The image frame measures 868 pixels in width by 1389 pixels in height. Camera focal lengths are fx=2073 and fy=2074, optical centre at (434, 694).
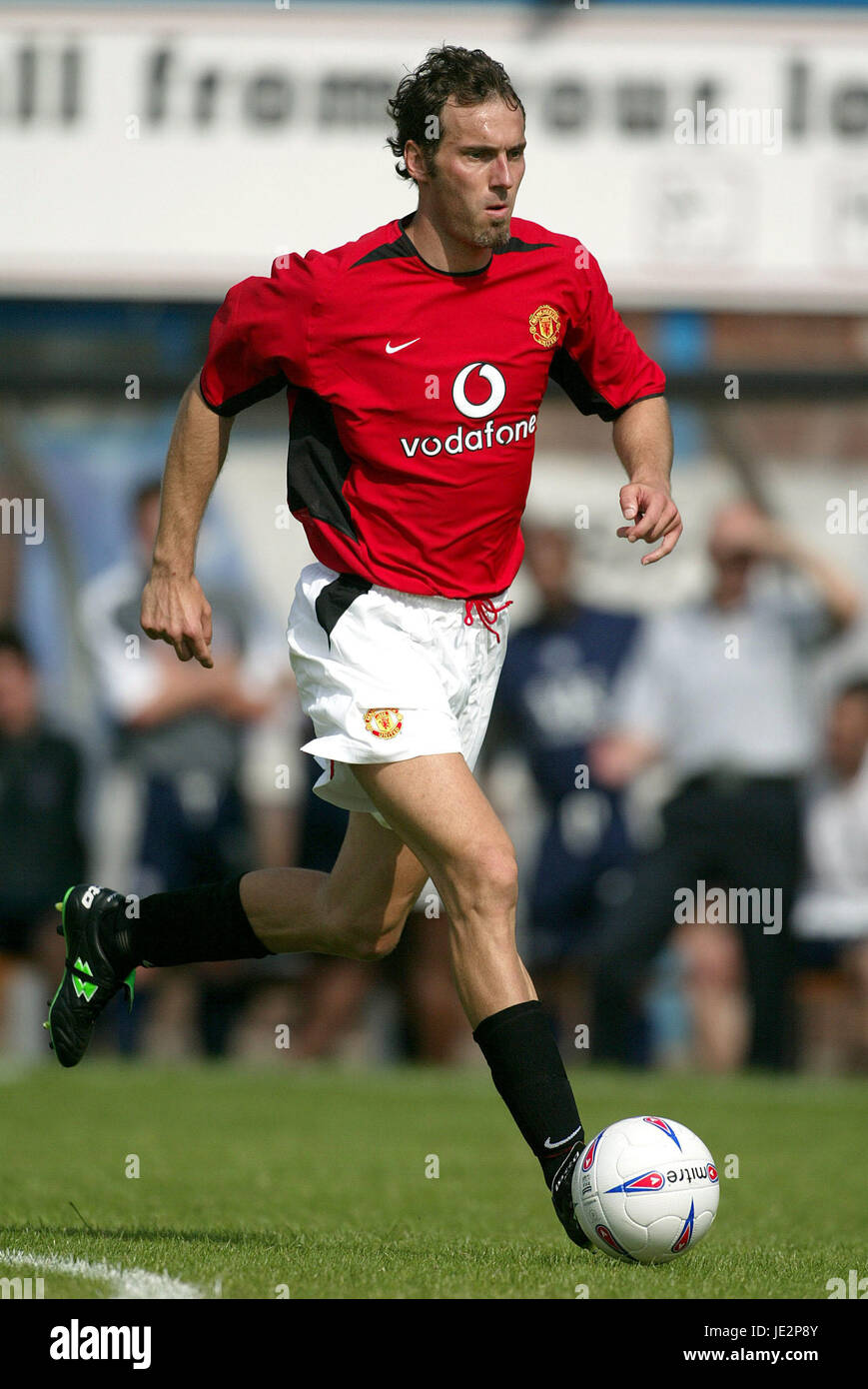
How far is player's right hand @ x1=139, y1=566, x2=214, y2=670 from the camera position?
507 cm

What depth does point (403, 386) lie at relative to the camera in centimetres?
496

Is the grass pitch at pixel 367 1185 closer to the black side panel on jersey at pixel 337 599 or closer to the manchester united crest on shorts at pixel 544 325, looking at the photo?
the black side panel on jersey at pixel 337 599

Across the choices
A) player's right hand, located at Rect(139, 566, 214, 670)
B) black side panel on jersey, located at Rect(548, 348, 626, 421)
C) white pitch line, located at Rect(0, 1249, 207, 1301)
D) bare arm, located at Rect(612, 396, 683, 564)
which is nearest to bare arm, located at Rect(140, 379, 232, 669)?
player's right hand, located at Rect(139, 566, 214, 670)

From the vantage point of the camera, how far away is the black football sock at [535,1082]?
4.61 m

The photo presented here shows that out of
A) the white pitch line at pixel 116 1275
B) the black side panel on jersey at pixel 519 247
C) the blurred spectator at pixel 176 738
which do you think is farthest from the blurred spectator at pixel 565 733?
the white pitch line at pixel 116 1275

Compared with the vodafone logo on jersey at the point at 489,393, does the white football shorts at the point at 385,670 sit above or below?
below

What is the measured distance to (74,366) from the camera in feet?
39.6

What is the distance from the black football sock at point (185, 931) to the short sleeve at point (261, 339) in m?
1.33

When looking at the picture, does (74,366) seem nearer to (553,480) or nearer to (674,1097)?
(553,480)

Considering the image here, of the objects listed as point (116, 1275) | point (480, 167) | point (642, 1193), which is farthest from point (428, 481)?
point (116, 1275)

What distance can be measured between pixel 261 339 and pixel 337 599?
654 mm

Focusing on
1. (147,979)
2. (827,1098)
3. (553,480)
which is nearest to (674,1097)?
(827,1098)

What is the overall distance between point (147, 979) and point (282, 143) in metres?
4.49
